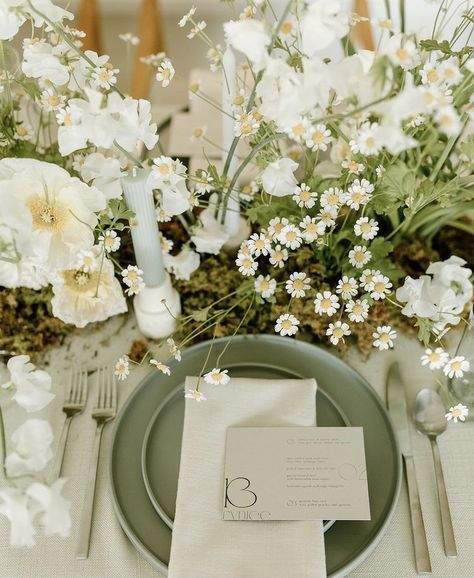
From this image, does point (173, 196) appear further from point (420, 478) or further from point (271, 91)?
point (420, 478)

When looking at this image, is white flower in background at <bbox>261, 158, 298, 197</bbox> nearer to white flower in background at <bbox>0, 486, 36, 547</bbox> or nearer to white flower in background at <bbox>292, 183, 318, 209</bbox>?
white flower in background at <bbox>292, 183, 318, 209</bbox>

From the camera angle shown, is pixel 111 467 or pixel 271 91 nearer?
pixel 271 91

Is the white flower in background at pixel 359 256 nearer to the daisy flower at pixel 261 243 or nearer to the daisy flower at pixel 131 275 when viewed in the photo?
the daisy flower at pixel 261 243

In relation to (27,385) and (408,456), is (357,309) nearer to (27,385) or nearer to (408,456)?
(408,456)

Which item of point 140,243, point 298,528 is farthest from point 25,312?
point 298,528

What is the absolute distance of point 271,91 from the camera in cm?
55

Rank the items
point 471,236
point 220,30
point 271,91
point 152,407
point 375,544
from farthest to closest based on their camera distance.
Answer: point 220,30, point 471,236, point 152,407, point 375,544, point 271,91

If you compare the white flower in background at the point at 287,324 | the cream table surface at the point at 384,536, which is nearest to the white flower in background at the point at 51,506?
the cream table surface at the point at 384,536

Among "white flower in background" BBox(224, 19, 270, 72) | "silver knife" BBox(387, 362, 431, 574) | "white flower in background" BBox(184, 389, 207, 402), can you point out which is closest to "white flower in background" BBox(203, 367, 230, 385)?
"white flower in background" BBox(184, 389, 207, 402)

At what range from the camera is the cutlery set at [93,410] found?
0.73 m

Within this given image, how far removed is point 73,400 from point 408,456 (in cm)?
45

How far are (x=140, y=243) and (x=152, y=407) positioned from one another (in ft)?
0.72

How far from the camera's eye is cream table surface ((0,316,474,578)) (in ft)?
2.27

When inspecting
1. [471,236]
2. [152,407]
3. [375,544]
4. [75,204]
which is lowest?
[375,544]
